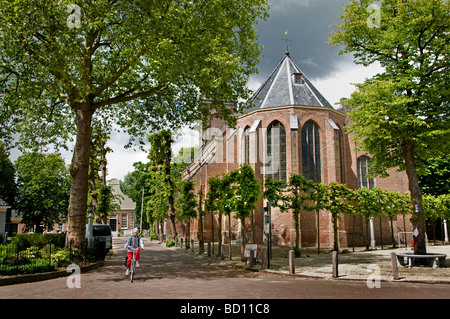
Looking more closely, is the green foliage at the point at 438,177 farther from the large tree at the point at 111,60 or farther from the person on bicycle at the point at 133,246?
the person on bicycle at the point at 133,246

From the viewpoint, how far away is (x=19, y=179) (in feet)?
144

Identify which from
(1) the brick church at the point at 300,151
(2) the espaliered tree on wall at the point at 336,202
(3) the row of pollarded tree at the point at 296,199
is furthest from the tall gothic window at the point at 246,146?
(2) the espaliered tree on wall at the point at 336,202

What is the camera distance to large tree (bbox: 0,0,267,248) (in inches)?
468

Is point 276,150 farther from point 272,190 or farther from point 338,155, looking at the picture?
point 272,190

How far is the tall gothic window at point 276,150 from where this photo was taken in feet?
98.5

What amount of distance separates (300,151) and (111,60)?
19394mm

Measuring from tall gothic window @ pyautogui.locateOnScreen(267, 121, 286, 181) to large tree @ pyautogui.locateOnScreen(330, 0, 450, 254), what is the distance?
45.9 ft

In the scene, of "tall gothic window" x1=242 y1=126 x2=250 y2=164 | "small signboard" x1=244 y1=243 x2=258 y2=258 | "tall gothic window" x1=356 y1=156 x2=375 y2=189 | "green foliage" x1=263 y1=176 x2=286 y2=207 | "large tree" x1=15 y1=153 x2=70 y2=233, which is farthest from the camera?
"large tree" x1=15 y1=153 x2=70 y2=233

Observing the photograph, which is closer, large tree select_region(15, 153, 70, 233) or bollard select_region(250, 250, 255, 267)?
bollard select_region(250, 250, 255, 267)

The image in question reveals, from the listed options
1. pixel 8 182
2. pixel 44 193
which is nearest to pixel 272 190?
pixel 44 193

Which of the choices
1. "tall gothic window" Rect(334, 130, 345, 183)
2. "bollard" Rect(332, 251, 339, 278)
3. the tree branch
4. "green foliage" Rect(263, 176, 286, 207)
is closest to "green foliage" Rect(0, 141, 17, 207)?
the tree branch

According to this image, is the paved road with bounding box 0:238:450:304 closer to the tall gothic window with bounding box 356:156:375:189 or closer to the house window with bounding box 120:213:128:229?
the tall gothic window with bounding box 356:156:375:189
